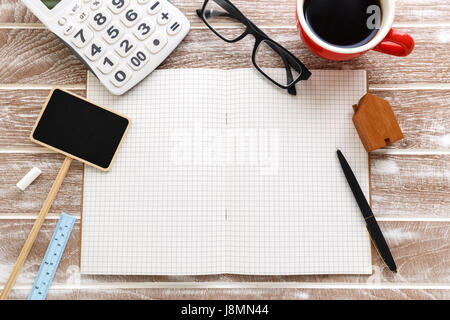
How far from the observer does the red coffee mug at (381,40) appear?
0.53 metres

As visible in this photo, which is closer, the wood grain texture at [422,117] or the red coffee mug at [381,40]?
the red coffee mug at [381,40]

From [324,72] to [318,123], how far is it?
9 centimetres

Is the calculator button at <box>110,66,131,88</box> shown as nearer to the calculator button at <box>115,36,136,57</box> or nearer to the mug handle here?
the calculator button at <box>115,36,136,57</box>

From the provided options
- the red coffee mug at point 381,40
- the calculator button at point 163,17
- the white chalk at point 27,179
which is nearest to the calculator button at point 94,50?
the calculator button at point 163,17

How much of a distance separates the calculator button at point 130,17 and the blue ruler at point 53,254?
34 centimetres

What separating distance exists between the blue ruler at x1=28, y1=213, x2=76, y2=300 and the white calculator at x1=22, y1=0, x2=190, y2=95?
234mm

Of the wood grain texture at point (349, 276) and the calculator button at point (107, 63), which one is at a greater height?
the calculator button at point (107, 63)

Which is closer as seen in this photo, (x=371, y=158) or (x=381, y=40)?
(x=381, y=40)

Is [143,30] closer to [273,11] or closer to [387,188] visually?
[273,11]

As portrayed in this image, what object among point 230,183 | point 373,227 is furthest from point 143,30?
point 373,227

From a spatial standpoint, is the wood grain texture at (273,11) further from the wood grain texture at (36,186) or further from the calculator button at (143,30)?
the wood grain texture at (36,186)

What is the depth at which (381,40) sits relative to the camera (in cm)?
53

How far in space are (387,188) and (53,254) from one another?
0.57m

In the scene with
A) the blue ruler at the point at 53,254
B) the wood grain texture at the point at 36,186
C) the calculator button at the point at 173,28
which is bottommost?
the blue ruler at the point at 53,254
